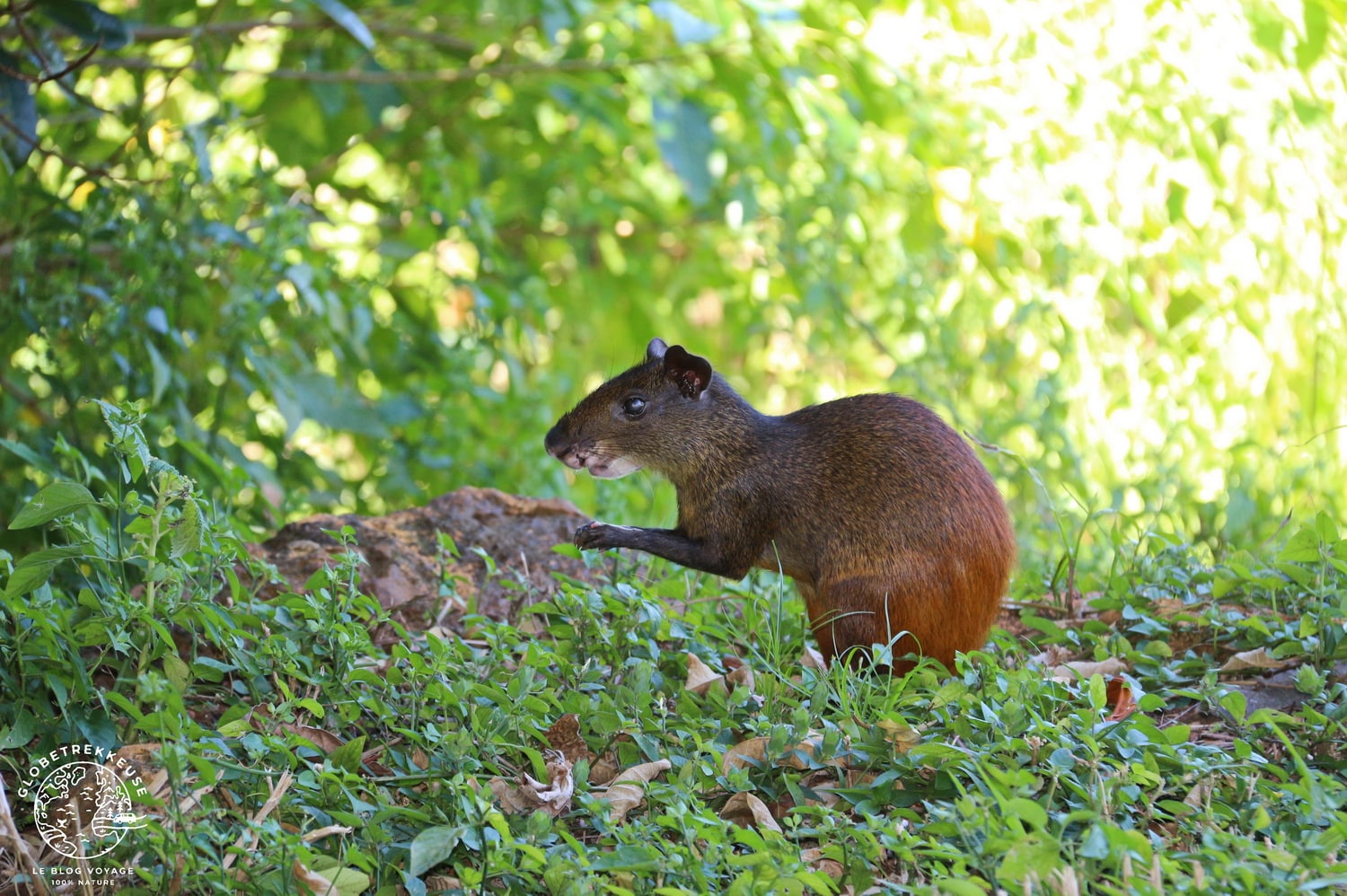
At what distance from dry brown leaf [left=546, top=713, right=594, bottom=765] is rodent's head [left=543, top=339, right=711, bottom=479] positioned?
3.53ft

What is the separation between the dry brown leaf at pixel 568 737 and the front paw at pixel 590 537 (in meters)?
0.67

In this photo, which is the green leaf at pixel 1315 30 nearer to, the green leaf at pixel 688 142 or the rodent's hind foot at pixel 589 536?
the green leaf at pixel 688 142

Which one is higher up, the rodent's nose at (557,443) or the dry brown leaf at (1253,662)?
the rodent's nose at (557,443)

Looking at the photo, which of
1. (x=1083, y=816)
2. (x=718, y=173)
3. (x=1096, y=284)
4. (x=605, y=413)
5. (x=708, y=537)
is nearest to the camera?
(x=1083, y=816)

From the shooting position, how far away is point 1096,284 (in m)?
6.19

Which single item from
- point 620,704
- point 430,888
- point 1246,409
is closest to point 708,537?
point 620,704

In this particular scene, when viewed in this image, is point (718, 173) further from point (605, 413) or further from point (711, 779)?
point (711, 779)

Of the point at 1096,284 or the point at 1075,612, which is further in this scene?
the point at 1096,284

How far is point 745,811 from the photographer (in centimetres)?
262

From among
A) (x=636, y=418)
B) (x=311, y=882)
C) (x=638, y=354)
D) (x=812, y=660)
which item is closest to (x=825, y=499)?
(x=812, y=660)

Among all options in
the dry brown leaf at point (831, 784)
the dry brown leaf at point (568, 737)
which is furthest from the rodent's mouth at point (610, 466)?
the dry brown leaf at point (831, 784)

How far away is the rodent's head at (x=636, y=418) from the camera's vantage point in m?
3.78

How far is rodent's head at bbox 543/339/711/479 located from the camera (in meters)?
3.78

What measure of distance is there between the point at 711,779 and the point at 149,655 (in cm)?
119
